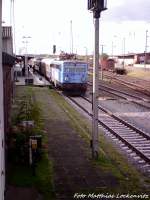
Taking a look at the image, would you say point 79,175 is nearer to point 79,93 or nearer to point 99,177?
point 99,177

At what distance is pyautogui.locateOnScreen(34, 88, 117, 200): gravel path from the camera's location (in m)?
11.9

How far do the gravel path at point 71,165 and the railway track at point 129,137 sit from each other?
1.51 m

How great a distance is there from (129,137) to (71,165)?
605 centimetres

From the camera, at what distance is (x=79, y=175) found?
13133 millimetres

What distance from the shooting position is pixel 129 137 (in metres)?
19.9

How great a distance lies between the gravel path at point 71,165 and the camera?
39.2ft

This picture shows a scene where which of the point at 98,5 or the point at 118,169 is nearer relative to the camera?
the point at 118,169

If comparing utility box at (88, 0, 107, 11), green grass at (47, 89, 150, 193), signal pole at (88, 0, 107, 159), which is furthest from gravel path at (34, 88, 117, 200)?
utility box at (88, 0, 107, 11)

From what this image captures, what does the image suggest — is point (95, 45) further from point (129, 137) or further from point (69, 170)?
point (129, 137)

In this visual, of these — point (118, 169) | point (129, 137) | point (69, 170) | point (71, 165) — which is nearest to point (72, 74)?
point (129, 137)

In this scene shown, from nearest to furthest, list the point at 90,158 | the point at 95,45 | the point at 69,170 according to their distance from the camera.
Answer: the point at 69,170 < the point at 95,45 < the point at 90,158

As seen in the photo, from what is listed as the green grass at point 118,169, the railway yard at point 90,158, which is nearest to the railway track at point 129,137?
the railway yard at point 90,158

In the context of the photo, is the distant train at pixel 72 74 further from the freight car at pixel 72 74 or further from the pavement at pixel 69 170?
the pavement at pixel 69 170

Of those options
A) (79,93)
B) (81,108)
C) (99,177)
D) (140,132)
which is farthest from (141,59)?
(99,177)
